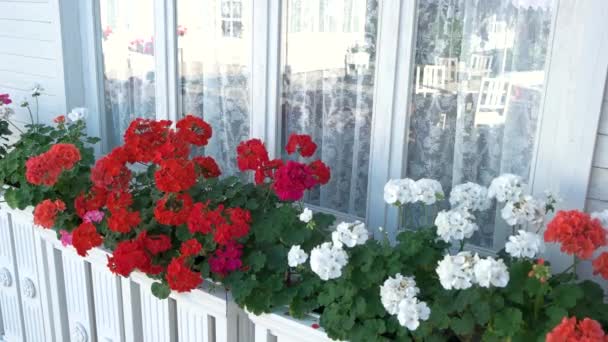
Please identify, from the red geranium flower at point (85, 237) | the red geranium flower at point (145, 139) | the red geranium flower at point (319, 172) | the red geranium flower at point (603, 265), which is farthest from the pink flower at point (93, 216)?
the red geranium flower at point (603, 265)

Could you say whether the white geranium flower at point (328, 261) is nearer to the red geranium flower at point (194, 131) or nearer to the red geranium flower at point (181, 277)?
the red geranium flower at point (181, 277)

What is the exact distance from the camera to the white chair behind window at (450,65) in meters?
1.80

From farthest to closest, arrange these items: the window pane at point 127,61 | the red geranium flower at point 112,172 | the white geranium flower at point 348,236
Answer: the window pane at point 127,61
the red geranium flower at point 112,172
the white geranium flower at point 348,236

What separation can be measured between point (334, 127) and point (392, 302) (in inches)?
34.5

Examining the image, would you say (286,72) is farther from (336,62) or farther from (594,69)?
(594,69)

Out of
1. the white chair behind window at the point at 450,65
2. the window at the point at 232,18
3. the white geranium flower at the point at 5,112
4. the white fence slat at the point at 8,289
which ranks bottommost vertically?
the white fence slat at the point at 8,289

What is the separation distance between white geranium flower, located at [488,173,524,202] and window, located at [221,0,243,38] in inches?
50.6

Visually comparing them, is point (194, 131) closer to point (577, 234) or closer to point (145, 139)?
point (145, 139)

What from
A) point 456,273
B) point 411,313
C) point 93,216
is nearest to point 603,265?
point 456,273

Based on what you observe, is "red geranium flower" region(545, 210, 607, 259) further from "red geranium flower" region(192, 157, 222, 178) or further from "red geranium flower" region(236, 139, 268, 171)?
"red geranium flower" region(192, 157, 222, 178)

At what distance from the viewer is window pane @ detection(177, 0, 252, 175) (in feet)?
7.67

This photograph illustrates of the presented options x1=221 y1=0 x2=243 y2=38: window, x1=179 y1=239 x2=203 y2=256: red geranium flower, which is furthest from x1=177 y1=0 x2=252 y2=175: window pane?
x1=179 y1=239 x2=203 y2=256: red geranium flower

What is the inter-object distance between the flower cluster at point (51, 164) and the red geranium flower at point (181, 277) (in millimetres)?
658

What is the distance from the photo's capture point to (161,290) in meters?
1.82
